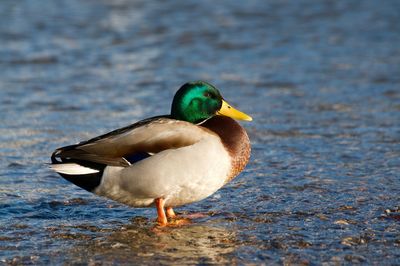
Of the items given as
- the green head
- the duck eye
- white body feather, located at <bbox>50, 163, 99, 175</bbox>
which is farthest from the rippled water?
the duck eye

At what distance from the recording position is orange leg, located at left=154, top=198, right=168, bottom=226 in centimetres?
532

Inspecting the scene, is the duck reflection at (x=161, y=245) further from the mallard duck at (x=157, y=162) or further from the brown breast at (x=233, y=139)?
the brown breast at (x=233, y=139)

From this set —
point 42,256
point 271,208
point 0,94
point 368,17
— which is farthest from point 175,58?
point 42,256

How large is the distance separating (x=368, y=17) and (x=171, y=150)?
31.5 ft

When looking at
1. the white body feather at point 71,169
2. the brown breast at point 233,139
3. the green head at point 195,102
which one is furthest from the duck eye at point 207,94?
the white body feather at point 71,169

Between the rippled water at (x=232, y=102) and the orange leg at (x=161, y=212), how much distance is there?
72 millimetres

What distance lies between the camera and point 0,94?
9500mm

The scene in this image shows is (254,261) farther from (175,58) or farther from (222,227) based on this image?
(175,58)

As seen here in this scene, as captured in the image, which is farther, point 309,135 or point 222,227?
point 309,135

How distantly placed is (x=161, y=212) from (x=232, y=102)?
4.05 meters

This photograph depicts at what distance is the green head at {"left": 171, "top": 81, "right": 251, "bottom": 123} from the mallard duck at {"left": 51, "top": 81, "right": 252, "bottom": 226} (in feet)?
0.49

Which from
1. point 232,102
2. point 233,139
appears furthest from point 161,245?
point 232,102

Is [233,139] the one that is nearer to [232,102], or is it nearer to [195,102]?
[195,102]

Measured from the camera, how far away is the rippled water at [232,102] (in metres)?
4.98
